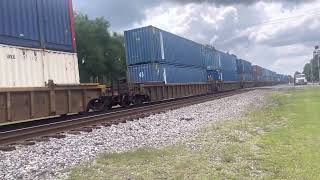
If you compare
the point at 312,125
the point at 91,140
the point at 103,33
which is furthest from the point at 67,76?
the point at 103,33

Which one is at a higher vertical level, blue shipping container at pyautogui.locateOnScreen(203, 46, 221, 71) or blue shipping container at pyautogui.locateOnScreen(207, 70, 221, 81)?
blue shipping container at pyautogui.locateOnScreen(203, 46, 221, 71)

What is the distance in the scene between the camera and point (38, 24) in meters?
15.9

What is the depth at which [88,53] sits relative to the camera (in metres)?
62.9

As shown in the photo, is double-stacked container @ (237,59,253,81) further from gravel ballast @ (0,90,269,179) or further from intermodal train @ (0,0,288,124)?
gravel ballast @ (0,90,269,179)

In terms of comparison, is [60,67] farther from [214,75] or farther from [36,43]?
[214,75]

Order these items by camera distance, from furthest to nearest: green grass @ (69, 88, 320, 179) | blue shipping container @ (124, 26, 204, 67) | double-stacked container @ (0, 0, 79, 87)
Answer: blue shipping container @ (124, 26, 204, 67) < double-stacked container @ (0, 0, 79, 87) < green grass @ (69, 88, 320, 179)

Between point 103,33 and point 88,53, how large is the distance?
282 inches

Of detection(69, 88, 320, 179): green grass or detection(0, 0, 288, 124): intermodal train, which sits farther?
detection(0, 0, 288, 124): intermodal train

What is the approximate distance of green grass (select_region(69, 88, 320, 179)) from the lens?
23.5ft

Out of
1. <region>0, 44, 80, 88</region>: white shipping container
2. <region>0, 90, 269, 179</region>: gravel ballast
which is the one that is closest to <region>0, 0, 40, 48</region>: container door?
<region>0, 44, 80, 88</region>: white shipping container

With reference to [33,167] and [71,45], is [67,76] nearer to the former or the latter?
[71,45]

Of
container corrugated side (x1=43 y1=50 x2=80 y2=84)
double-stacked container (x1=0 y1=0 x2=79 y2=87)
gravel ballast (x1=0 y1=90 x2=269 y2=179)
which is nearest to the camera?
gravel ballast (x1=0 y1=90 x2=269 y2=179)

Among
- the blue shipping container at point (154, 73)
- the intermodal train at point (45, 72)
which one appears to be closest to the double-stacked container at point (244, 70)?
the blue shipping container at point (154, 73)

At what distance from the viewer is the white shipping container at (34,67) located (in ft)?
46.1
